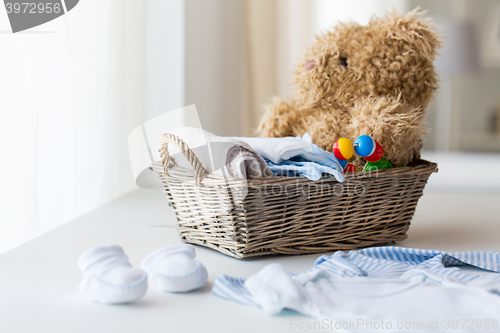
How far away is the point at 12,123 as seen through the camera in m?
0.88

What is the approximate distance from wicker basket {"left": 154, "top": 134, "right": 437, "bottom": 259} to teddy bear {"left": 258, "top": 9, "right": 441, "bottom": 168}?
9 cm

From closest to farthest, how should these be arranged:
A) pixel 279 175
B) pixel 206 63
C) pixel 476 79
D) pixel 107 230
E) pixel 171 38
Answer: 1. pixel 279 175
2. pixel 107 230
3. pixel 171 38
4. pixel 206 63
5. pixel 476 79

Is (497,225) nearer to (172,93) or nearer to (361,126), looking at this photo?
(361,126)

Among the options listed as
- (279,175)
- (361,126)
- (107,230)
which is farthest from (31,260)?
(361,126)

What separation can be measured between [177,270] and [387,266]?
32 centimetres

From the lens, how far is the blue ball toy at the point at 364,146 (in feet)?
2.79

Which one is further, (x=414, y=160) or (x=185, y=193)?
(x=414, y=160)

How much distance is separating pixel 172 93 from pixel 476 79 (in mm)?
1466

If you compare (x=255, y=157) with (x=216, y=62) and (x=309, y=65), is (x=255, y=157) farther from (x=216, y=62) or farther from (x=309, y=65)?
(x=216, y=62)

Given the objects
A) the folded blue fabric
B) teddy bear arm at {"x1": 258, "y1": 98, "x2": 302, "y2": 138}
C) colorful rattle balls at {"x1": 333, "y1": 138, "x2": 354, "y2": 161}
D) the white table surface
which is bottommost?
the white table surface

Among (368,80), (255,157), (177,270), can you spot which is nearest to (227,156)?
(255,157)

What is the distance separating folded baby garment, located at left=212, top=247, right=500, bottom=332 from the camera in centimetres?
55

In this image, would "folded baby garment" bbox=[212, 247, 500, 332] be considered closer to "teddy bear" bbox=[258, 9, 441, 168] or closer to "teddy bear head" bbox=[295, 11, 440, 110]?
"teddy bear" bbox=[258, 9, 441, 168]

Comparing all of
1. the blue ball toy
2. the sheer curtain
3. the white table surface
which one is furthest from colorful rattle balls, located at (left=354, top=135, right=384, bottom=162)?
the sheer curtain
